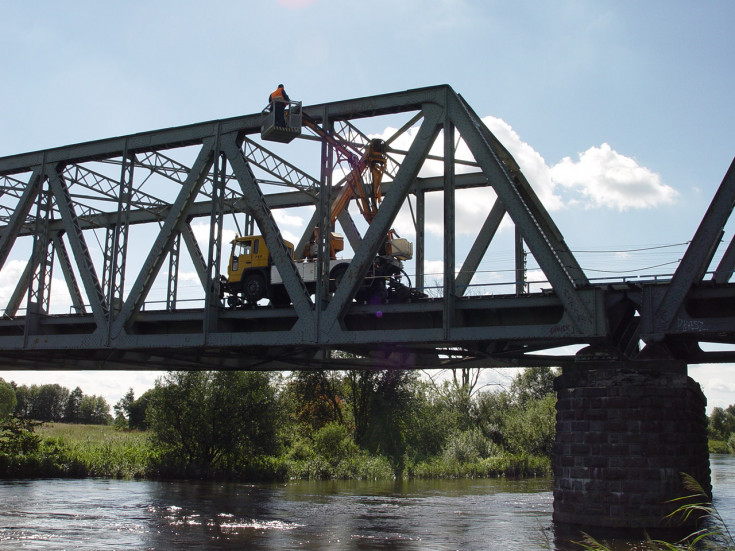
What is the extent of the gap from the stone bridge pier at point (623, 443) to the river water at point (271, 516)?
1.37 metres

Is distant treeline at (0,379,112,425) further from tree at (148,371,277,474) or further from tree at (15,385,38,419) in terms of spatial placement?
tree at (148,371,277,474)

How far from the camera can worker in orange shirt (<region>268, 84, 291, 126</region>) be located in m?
20.9

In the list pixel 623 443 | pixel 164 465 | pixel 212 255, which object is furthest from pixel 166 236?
pixel 164 465

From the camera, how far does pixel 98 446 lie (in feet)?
133

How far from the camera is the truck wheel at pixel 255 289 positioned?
2559cm

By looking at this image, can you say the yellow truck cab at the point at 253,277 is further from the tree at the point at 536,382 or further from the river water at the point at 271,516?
the tree at the point at 536,382

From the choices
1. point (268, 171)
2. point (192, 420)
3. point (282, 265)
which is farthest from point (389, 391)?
point (282, 265)

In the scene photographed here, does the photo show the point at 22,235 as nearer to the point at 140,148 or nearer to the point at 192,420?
the point at 192,420

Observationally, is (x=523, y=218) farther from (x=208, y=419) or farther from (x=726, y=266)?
(x=208, y=419)

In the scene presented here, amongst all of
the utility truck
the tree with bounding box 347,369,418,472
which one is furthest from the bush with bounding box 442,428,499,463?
the utility truck

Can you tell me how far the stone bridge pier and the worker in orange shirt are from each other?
33.3 feet

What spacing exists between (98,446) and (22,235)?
470 inches

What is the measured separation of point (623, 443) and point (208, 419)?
25.1 metres

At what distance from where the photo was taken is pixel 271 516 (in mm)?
23719
